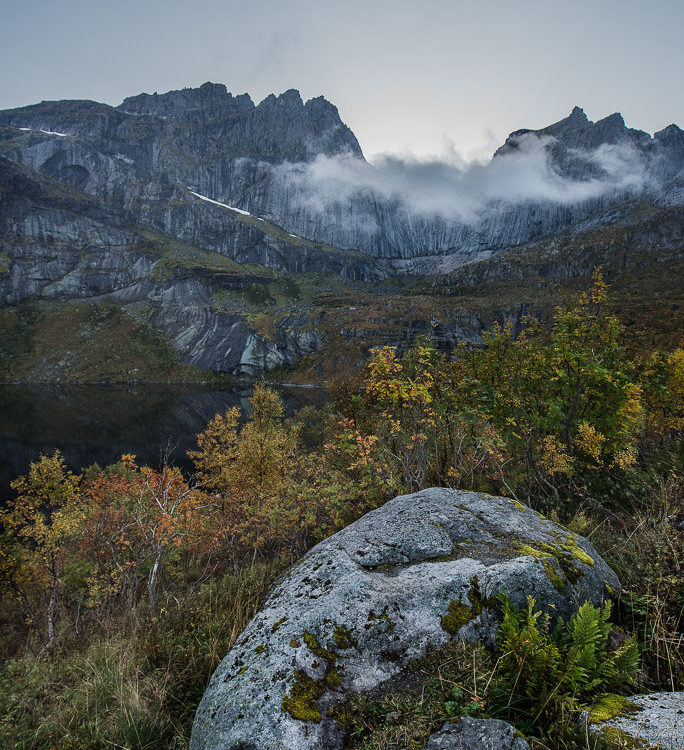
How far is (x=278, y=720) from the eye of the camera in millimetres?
2400

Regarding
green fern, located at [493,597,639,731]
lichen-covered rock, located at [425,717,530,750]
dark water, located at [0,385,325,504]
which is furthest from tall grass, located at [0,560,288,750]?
dark water, located at [0,385,325,504]

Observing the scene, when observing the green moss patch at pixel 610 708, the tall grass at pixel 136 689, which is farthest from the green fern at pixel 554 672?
the tall grass at pixel 136 689

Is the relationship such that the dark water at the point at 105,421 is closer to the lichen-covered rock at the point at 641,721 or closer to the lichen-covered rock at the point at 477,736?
the lichen-covered rock at the point at 477,736

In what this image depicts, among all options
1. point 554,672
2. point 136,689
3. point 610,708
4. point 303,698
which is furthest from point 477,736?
point 136,689

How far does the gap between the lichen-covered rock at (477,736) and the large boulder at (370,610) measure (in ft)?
2.35

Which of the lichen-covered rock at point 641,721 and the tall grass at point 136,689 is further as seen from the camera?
the tall grass at point 136,689

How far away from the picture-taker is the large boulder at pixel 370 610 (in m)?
2.49

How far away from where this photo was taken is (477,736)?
79.1 inches

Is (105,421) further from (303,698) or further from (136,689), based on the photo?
(303,698)

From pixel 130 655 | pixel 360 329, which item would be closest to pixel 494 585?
pixel 130 655

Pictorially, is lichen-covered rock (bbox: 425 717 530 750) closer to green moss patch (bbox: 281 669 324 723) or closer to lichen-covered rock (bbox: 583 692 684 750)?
lichen-covered rock (bbox: 583 692 684 750)

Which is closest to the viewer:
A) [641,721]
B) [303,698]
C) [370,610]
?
[641,721]

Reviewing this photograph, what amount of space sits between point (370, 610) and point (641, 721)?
1.88m

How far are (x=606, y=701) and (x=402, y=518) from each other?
266 centimetres
